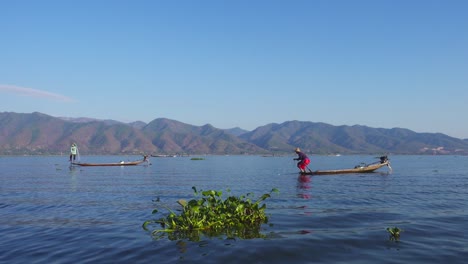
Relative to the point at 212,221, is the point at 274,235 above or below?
below

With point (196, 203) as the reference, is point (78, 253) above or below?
below

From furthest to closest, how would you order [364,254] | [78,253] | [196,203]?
[196,203] → [78,253] → [364,254]

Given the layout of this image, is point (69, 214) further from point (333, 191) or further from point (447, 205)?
point (447, 205)

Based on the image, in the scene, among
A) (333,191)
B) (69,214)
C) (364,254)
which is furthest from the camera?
(333,191)

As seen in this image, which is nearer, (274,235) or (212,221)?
(274,235)

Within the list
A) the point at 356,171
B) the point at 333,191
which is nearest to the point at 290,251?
the point at 333,191

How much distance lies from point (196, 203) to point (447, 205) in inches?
649

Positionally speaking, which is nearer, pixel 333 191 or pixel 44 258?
pixel 44 258

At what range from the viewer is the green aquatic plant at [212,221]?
14312 millimetres

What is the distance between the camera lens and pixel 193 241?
1319 cm

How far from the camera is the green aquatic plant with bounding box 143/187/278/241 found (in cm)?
1431

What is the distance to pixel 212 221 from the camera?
15164 millimetres

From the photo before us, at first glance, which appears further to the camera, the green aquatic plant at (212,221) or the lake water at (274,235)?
the green aquatic plant at (212,221)

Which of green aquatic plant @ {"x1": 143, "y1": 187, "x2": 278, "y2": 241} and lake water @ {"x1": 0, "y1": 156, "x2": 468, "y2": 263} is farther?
green aquatic plant @ {"x1": 143, "y1": 187, "x2": 278, "y2": 241}
